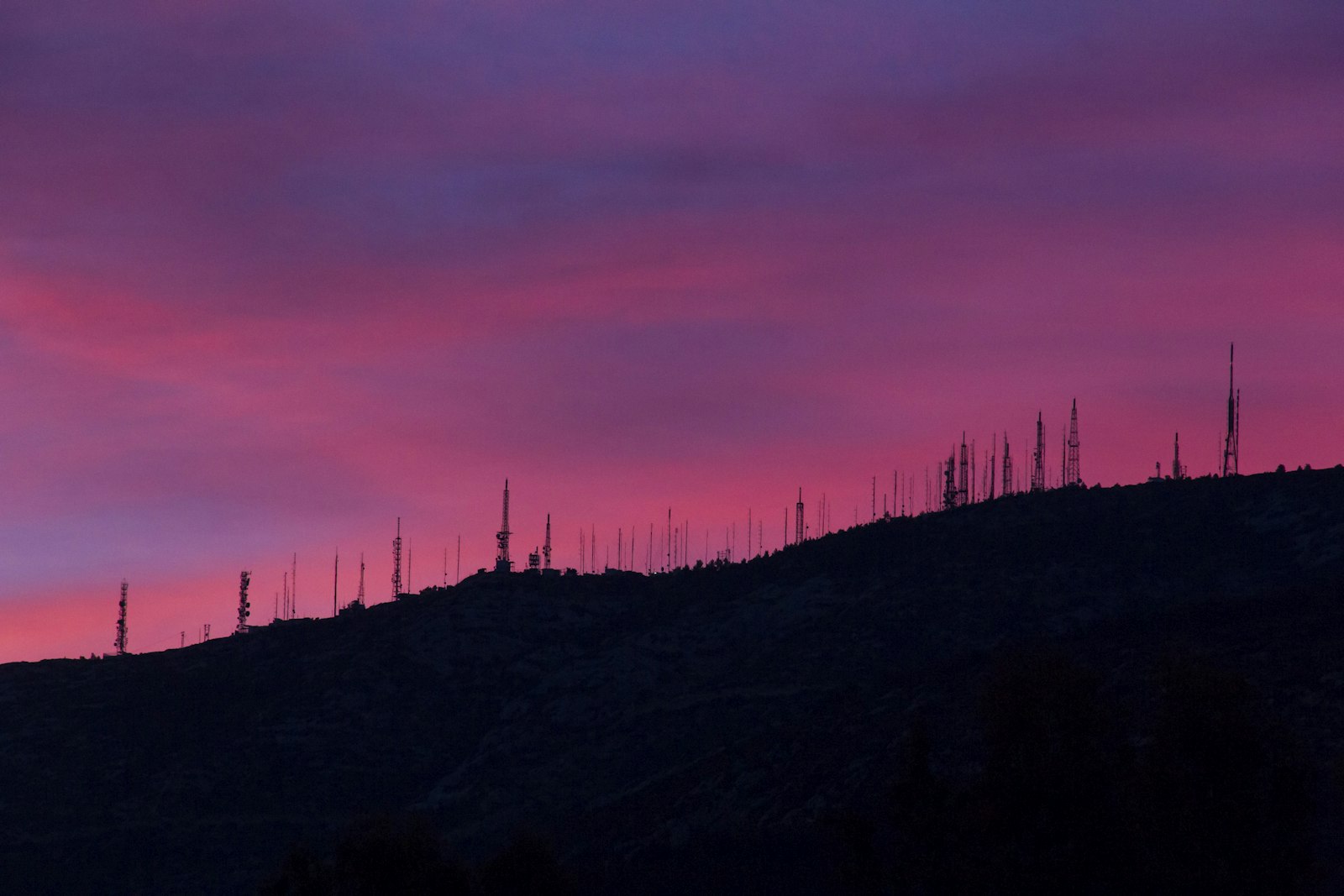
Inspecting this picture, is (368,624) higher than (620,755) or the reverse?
higher

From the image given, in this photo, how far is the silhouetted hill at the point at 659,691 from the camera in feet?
355

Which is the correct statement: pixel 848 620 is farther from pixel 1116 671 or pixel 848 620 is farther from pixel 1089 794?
pixel 1089 794

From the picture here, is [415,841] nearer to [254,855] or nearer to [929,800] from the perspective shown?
[929,800]

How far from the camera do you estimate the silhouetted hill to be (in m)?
108

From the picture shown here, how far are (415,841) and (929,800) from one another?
20852 millimetres

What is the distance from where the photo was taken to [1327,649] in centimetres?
9675

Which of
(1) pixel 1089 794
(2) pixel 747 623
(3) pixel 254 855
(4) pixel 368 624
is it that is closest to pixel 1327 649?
(1) pixel 1089 794

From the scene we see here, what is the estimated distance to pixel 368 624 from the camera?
174m

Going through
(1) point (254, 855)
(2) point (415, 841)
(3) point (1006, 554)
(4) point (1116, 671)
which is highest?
(3) point (1006, 554)

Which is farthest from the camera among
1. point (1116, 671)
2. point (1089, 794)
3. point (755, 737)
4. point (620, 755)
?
point (620, 755)

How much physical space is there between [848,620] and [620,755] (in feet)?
84.4

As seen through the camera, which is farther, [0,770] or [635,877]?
[0,770]

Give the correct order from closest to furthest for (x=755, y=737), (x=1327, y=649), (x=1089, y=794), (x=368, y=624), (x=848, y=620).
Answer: (x=1089, y=794)
(x=1327, y=649)
(x=755, y=737)
(x=848, y=620)
(x=368, y=624)

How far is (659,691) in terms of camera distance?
5822 inches
